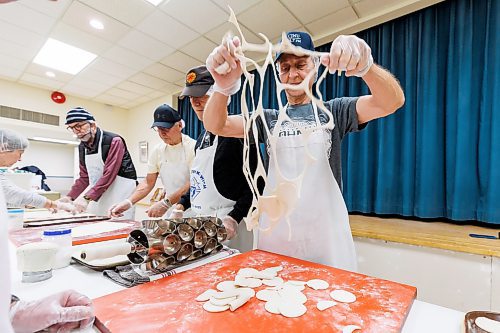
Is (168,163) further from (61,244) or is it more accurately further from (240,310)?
(240,310)

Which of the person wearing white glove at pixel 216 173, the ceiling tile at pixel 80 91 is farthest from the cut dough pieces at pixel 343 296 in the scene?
the ceiling tile at pixel 80 91

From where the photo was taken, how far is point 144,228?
2.95ft

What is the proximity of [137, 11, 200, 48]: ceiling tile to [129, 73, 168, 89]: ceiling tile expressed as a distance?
1.14 meters

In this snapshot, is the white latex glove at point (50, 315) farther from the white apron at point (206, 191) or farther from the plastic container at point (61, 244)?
the white apron at point (206, 191)

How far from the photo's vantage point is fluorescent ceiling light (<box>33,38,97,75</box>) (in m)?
3.13

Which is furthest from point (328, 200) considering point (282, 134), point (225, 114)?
point (225, 114)

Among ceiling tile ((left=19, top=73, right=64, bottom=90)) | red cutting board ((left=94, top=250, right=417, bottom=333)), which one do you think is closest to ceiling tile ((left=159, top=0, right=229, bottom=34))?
red cutting board ((left=94, top=250, right=417, bottom=333))

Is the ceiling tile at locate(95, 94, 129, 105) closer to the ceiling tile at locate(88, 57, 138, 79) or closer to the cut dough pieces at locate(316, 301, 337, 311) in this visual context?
the ceiling tile at locate(88, 57, 138, 79)

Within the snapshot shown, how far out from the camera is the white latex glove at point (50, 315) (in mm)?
551

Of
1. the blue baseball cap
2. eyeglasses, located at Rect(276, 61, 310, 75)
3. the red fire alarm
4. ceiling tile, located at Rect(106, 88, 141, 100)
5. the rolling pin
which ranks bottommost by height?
the rolling pin

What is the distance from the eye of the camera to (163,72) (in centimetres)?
376

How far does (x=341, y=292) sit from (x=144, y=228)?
2.18 ft

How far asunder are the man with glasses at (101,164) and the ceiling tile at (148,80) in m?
1.75

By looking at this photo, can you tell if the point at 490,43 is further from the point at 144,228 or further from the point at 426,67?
the point at 144,228
